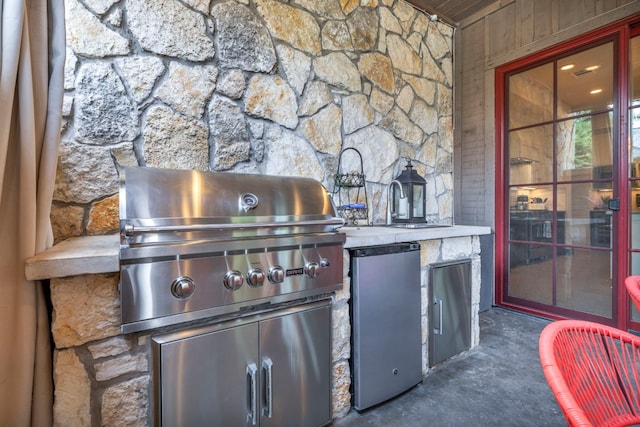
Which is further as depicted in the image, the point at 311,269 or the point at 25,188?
the point at 311,269

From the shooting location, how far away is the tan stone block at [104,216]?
4.59 ft

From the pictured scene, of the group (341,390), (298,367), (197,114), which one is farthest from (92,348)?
(197,114)

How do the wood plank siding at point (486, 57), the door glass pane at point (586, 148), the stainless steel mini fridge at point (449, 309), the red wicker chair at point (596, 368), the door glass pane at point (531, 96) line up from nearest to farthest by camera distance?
1. the red wicker chair at point (596, 368)
2. the stainless steel mini fridge at point (449, 309)
3. the door glass pane at point (586, 148)
4. the wood plank siding at point (486, 57)
5. the door glass pane at point (531, 96)

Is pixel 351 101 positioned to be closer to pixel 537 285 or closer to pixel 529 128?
pixel 529 128

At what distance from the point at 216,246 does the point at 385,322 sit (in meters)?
0.98

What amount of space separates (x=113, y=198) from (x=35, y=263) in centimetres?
69

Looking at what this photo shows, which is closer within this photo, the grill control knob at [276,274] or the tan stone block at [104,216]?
the grill control knob at [276,274]

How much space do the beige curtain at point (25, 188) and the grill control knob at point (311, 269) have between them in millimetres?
845

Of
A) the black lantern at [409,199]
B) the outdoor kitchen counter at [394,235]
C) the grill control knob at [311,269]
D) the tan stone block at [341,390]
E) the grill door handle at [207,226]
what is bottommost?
the tan stone block at [341,390]

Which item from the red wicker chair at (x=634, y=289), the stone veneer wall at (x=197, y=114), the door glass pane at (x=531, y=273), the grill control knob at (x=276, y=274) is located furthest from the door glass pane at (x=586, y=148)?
the grill control knob at (x=276, y=274)

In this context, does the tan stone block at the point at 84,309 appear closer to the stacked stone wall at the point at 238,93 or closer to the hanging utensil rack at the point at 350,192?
the stacked stone wall at the point at 238,93

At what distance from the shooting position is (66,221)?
135 cm

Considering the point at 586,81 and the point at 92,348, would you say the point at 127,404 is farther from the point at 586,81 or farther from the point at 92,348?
the point at 586,81

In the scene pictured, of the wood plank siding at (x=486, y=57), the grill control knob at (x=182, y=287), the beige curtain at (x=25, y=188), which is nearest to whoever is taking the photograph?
the beige curtain at (x=25, y=188)
